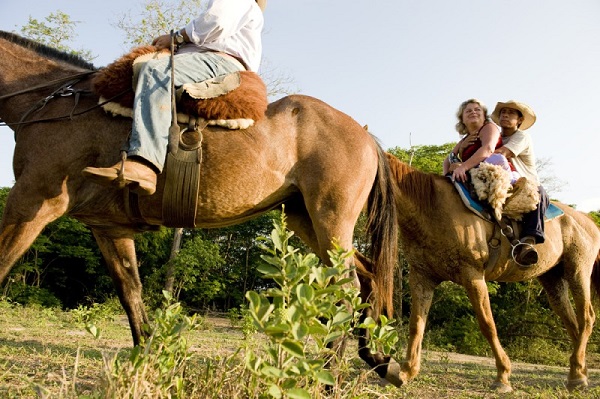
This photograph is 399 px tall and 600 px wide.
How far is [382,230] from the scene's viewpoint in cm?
468

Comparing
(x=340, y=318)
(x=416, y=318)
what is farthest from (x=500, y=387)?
(x=340, y=318)

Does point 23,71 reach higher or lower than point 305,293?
higher

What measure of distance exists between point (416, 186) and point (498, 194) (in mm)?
837

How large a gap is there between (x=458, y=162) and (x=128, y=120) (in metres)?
4.07

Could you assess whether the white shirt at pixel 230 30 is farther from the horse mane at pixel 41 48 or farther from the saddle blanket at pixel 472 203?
the saddle blanket at pixel 472 203

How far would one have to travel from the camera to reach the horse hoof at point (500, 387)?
16.5 feet

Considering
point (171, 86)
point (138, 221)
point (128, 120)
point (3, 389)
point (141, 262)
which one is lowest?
point (141, 262)

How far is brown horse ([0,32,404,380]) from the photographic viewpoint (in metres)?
3.67

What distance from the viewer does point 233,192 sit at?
3926 mm

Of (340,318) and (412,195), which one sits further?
(412,195)

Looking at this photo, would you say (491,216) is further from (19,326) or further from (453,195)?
(19,326)

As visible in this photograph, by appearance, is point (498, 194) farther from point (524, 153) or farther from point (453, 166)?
point (524, 153)

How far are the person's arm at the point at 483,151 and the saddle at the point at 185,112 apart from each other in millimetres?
2762

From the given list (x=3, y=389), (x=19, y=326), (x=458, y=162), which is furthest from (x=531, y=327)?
(x=3, y=389)
